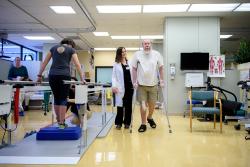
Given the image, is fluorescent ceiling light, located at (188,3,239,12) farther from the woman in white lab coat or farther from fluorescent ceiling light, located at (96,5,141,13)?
the woman in white lab coat

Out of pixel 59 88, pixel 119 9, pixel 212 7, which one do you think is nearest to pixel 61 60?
pixel 59 88

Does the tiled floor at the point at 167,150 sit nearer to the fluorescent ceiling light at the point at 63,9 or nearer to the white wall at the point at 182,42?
the white wall at the point at 182,42

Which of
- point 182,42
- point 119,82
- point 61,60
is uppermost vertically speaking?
point 182,42

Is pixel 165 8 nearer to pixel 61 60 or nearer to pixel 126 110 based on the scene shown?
pixel 126 110

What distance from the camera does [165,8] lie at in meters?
6.82

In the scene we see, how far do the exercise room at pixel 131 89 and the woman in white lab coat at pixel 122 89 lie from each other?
2 cm

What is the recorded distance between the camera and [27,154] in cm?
271

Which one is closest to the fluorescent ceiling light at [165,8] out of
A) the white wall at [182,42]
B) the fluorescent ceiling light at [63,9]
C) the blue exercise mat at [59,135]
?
the white wall at [182,42]

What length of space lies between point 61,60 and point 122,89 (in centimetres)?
140

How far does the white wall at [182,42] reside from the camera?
24.5ft

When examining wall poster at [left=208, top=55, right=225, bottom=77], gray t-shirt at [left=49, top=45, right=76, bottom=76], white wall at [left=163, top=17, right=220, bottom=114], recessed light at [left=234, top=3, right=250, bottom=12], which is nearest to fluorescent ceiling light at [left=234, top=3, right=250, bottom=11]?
recessed light at [left=234, top=3, right=250, bottom=12]

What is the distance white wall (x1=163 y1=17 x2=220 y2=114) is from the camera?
24.5 feet

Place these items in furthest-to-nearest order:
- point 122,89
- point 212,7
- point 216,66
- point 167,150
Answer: point 216,66
point 212,7
point 122,89
point 167,150

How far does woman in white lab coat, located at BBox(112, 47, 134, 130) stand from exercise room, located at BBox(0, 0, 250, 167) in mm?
17
